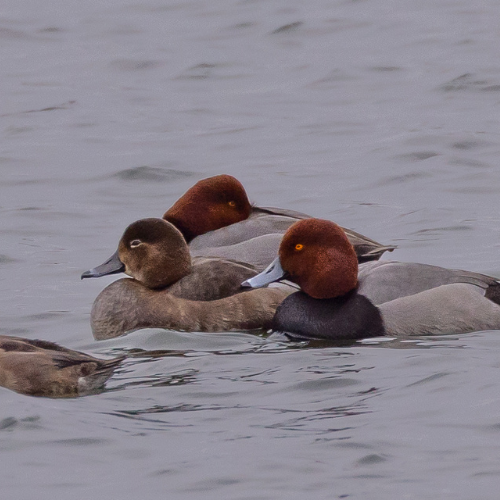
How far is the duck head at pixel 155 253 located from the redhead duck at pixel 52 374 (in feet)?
6.13

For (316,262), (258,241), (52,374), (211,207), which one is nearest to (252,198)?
(211,207)

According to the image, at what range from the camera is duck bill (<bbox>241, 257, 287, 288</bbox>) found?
802 centimetres

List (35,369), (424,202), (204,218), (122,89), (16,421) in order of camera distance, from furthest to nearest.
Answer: (122,89)
(424,202)
(204,218)
(35,369)
(16,421)

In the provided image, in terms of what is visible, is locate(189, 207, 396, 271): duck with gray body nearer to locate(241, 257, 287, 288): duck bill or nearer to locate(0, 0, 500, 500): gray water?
locate(241, 257, 287, 288): duck bill

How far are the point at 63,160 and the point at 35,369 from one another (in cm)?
803

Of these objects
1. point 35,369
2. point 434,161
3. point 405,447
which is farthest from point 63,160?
point 405,447

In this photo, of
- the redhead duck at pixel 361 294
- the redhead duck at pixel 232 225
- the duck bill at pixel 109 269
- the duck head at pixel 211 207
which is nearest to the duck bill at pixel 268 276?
the redhead duck at pixel 361 294

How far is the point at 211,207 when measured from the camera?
9.87 meters

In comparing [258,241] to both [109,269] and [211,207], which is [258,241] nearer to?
[211,207]

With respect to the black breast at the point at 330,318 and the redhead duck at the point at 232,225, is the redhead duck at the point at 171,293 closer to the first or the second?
the black breast at the point at 330,318

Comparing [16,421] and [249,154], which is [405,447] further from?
[249,154]

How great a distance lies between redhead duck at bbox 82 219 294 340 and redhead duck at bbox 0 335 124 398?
63.3 inches

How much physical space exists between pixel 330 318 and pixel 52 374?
2.17 metres

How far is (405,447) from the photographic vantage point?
553 centimetres
